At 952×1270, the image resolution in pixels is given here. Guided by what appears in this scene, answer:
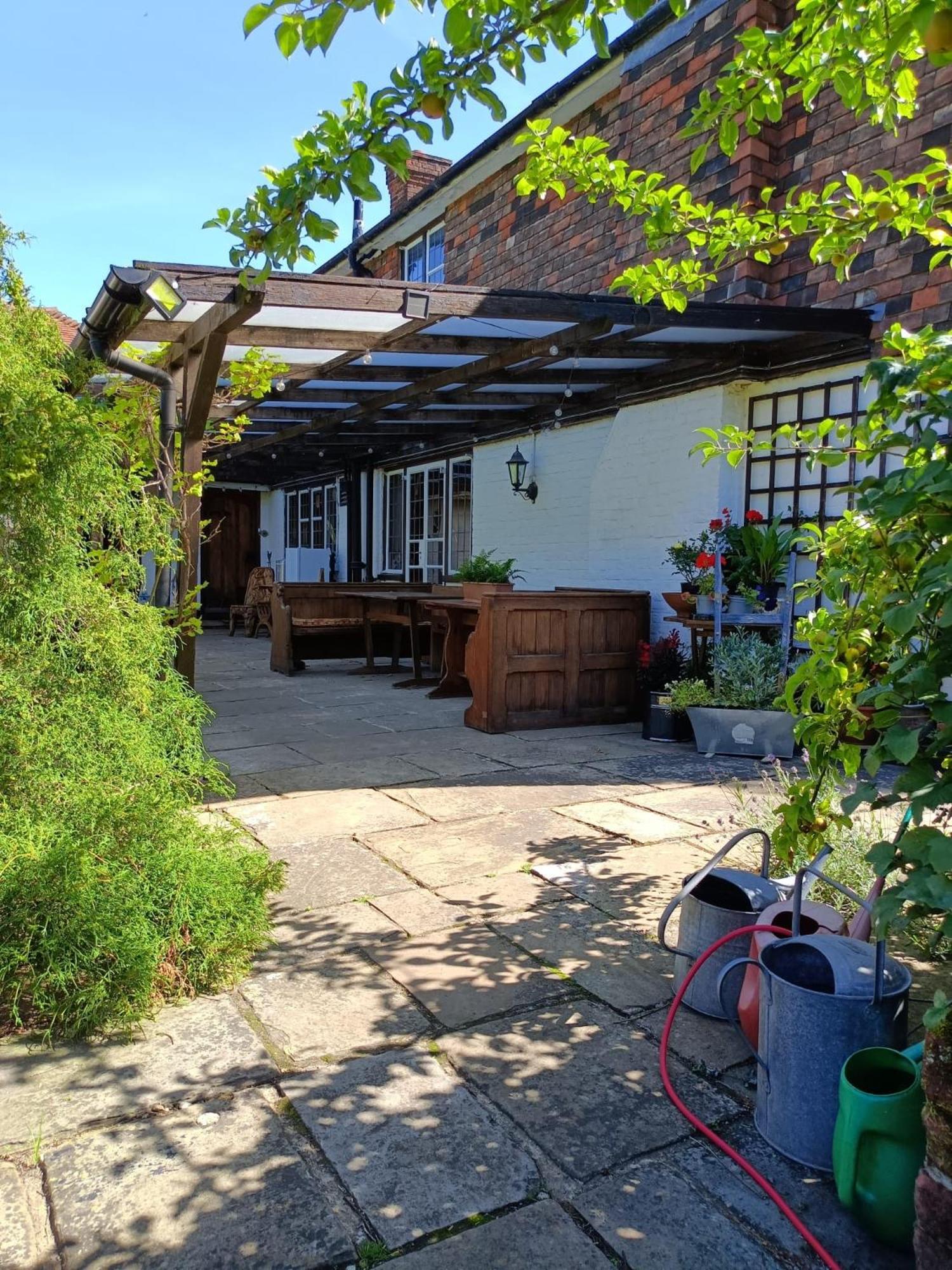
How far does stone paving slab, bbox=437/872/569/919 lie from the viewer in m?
3.23

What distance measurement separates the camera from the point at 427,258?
12.1 meters

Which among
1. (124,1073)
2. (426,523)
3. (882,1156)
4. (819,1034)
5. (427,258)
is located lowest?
(124,1073)

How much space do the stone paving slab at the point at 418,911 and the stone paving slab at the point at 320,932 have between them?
0.13ft

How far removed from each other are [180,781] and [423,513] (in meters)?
9.46

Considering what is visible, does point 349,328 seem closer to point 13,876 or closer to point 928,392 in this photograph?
point 13,876

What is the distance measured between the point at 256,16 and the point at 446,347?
5.04 meters

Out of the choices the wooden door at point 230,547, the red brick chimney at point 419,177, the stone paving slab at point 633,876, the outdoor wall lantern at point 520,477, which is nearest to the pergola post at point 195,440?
the stone paving slab at point 633,876

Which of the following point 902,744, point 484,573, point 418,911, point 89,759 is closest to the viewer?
point 902,744

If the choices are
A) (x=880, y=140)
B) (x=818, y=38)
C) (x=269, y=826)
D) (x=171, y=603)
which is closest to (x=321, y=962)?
(x=269, y=826)

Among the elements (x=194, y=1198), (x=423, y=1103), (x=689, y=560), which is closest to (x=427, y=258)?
(x=689, y=560)

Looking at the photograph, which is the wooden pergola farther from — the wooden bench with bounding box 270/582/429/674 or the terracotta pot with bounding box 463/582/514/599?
the wooden bench with bounding box 270/582/429/674

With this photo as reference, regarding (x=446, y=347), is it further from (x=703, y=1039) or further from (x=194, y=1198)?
(x=194, y=1198)

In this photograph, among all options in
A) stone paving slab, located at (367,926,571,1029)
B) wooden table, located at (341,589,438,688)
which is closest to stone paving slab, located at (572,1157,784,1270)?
stone paving slab, located at (367,926,571,1029)

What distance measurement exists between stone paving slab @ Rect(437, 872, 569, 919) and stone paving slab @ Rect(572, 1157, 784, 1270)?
4.50 feet
